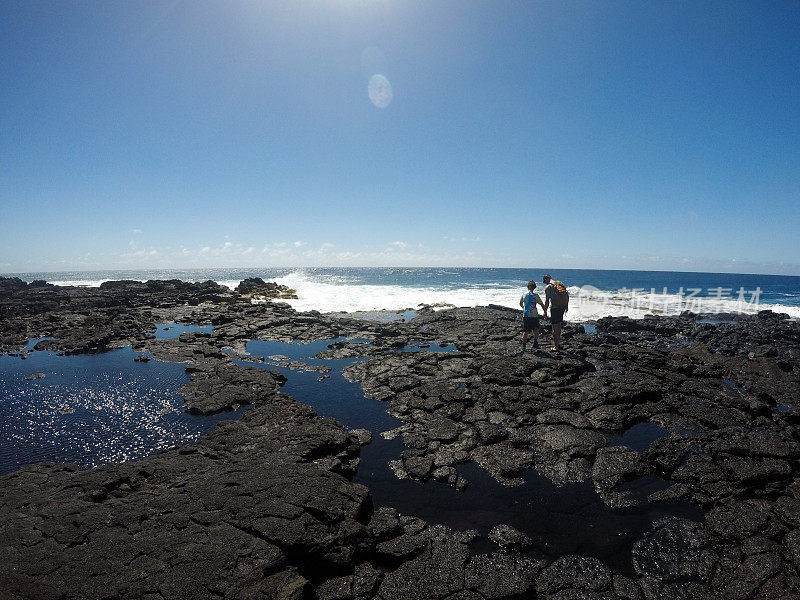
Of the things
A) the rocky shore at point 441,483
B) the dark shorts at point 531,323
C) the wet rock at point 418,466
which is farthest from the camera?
the dark shorts at point 531,323

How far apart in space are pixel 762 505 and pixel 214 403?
13095 millimetres

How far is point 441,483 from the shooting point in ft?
24.1

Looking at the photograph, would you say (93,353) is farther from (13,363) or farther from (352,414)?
(352,414)

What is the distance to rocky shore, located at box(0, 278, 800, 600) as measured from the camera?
185 inches

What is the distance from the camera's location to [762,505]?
6.18 m

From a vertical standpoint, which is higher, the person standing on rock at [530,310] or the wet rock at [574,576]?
the person standing on rock at [530,310]

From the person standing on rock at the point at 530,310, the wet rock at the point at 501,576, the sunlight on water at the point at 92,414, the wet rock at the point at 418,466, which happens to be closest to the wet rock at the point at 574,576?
the wet rock at the point at 501,576

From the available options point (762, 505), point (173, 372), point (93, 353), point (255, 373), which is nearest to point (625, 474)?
point (762, 505)

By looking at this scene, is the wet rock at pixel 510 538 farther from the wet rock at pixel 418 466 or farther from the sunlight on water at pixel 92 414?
the sunlight on water at pixel 92 414

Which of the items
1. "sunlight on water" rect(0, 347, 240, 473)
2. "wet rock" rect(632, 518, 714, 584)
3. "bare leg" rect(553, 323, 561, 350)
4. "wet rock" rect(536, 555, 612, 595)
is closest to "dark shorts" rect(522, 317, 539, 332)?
"bare leg" rect(553, 323, 561, 350)

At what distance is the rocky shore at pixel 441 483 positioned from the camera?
15.4 ft

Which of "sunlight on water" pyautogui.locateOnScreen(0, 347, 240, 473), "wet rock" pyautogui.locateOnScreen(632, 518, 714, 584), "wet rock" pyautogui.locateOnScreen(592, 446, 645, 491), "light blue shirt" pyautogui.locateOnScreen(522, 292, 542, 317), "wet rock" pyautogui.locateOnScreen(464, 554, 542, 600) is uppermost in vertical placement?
"light blue shirt" pyautogui.locateOnScreen(522, 292, 542, 317)

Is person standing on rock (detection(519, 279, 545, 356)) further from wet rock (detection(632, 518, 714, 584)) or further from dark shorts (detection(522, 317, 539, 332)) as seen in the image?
wet rock (detection(632, 518, 714, 584))

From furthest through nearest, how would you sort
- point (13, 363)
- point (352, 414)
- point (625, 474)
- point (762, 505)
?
point (13, 363) < point (352, 414) < point (625, 474) < point (762, 505)
